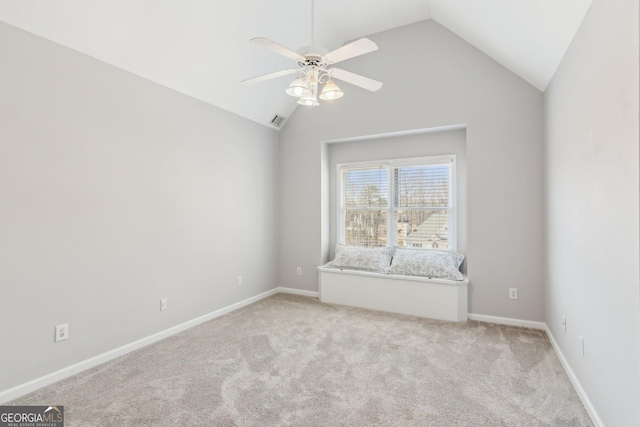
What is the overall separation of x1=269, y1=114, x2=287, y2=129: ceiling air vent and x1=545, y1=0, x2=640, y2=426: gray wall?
11.2ft

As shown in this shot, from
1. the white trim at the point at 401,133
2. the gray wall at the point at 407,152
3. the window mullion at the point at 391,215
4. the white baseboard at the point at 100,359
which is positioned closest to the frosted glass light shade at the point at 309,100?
the white trim at the point at 401,133

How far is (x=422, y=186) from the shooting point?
14.4 ft

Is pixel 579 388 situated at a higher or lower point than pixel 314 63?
lower

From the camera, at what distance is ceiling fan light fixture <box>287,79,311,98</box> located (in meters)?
2.39

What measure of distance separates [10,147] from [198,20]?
1841mm

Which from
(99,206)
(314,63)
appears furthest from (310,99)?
(99,206)

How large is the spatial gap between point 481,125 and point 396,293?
7.53 feet

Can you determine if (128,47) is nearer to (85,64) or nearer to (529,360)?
(85,64)

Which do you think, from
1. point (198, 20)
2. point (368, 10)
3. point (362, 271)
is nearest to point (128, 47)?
point (198, 20)

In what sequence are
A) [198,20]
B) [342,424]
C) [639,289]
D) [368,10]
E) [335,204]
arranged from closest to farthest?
[639,289], [342,424], [198,20], [368,10], [335,204]

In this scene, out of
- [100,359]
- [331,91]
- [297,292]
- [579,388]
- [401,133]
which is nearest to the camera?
[579,388]

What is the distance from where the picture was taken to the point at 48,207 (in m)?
2.39

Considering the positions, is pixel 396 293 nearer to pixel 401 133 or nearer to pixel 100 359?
pixel 401 133

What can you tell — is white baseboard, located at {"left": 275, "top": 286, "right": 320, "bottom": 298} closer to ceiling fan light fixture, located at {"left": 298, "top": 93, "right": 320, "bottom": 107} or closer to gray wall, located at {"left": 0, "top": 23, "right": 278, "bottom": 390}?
gray wall, located at {"left": 0, "top": 23, "right": 278, "bottom": 390}
